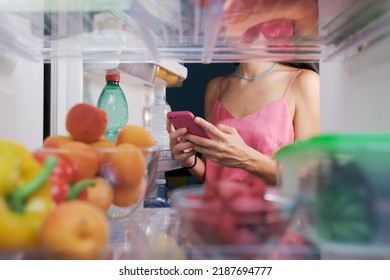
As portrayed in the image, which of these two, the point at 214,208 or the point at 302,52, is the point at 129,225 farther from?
the point at 302,52

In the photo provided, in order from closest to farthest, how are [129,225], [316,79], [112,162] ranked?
[112,162], [129,225], [316,79]

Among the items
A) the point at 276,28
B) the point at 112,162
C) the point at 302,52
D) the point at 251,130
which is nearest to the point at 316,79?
the point at 251,130

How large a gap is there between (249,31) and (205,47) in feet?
0.28

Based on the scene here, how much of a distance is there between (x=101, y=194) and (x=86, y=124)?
0.13 m

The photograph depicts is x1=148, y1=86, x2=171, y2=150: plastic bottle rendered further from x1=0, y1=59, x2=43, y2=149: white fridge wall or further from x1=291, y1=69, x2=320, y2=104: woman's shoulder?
x1=0, y1=59, x2=43, y2=149: white fridge wall

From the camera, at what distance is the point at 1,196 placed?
382 mm

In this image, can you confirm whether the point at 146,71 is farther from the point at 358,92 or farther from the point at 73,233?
the point at 73,233

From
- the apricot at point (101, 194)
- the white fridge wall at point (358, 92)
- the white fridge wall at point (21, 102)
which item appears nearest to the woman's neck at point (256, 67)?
the white fridge wall at point (358, 92)

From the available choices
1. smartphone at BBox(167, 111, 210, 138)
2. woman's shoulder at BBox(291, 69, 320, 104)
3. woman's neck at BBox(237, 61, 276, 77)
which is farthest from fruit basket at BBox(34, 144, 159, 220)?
woman's neck at BBox(237, 61, 276, 77)

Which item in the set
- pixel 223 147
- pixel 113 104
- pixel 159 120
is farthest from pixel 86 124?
pixel 159 120

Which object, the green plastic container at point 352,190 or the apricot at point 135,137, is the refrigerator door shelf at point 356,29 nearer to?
the green plastic container at point 352,190

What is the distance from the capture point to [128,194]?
1.85ft
